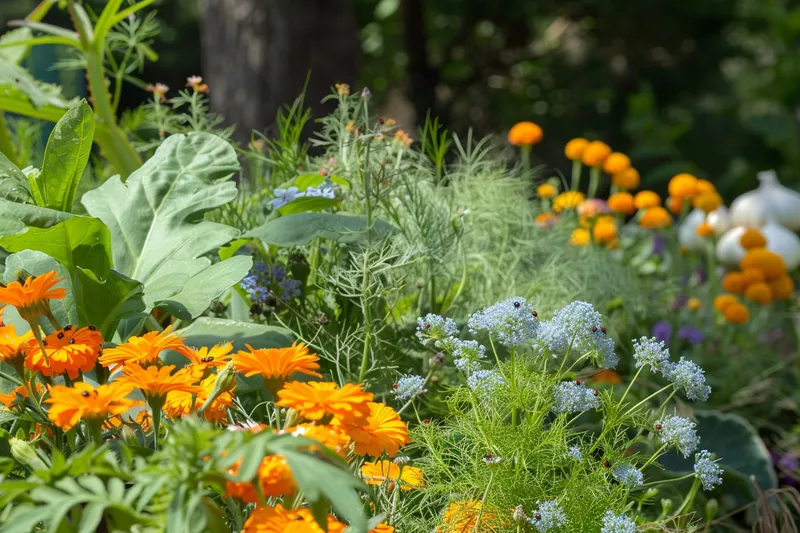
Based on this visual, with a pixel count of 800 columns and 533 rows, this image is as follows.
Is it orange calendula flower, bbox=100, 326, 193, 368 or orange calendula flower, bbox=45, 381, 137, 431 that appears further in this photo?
orange calendula flower, bbox=100, 326, 193, 368

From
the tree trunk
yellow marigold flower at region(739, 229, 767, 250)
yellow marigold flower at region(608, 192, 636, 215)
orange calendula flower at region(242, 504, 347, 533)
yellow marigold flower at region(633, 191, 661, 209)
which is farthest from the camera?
the tree trunk

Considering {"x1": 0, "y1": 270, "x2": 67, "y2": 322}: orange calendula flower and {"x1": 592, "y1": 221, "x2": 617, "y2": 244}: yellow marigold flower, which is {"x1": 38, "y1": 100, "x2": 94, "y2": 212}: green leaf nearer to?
{"x1": 0, "y1": 270, "x2": 67, "y2": 322}: orange calendula flower

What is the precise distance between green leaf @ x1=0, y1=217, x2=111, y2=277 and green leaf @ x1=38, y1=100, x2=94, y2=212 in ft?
0.34

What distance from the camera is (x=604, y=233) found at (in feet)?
7.52

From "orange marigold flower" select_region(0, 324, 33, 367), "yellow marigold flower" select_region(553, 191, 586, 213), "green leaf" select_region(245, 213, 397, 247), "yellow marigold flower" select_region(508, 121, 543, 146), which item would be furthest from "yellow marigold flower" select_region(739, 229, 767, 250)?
"orange marigold flower" select_region(0, 324, 33, 367)

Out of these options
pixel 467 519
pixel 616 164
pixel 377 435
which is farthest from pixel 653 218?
pixel 377 435

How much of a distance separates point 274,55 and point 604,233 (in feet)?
5.59

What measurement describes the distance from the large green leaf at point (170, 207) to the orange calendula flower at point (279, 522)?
0.52m

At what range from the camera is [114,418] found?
1091 millimetres

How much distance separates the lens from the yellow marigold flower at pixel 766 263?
2.19 m

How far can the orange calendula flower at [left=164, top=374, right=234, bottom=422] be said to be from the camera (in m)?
0.96

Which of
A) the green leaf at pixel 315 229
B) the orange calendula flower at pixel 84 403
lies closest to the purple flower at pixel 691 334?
the green leaf at pixel 315 229

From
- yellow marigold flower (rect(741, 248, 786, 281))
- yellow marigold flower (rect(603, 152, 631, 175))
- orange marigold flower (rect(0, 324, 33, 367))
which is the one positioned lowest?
yellow marigold flower (rect(741, 248, 786, 281))

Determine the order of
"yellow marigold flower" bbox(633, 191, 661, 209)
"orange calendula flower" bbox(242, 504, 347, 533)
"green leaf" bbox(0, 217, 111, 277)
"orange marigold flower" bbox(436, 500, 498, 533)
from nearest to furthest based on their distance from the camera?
"orange calendula flower" bbox(242, 504, 347, 533), "orange marigold flower" bbox(436, 500, 498, 533), "green leaf" bbox(0, 217, 111, 277), "yellow marigold flower" bbox(633, 191, 661, 209)
